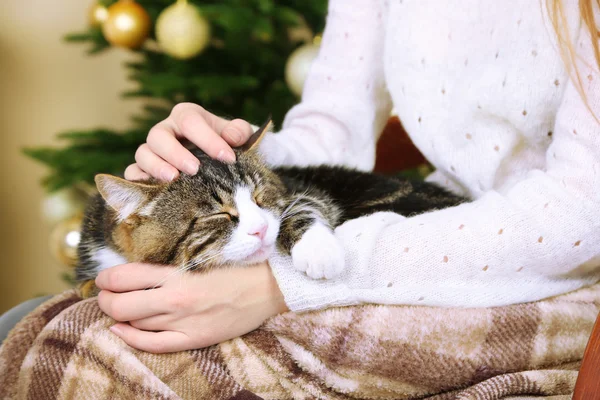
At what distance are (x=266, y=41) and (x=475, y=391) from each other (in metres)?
1.35

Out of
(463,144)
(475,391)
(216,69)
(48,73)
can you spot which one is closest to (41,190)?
(48,73)

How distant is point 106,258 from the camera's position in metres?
0.90

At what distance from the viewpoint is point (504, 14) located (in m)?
0.87

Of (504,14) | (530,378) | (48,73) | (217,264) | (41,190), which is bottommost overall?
(41,190)

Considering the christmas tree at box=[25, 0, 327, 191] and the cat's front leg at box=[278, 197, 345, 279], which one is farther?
the christmas tree at box=[25, 0, 327, 191]

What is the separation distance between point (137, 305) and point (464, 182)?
66 centimetres

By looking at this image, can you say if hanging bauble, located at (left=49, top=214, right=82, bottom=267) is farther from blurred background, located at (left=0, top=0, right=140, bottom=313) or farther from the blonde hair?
the blonde hair

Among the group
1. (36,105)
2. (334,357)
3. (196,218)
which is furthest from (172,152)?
(36,105)

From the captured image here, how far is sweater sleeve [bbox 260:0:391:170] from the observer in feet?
3.64

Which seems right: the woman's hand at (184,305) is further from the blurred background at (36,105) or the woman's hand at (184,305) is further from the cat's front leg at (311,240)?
the blurred background at (36,105)

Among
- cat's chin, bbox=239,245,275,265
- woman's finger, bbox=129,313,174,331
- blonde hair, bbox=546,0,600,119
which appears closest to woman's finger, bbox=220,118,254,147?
cat's chin, bbox=239,245,275,265

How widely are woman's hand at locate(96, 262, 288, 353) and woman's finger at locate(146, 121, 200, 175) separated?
0.16 m

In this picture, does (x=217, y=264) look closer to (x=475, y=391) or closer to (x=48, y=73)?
(x=475, y=391)

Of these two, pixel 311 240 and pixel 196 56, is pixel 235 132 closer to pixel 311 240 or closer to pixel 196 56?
pixel 311 240
